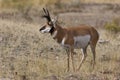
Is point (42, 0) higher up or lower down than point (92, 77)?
higher up

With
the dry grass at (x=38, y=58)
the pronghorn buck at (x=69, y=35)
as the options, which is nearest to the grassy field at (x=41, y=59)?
the dry grass at (x=38, y=58)

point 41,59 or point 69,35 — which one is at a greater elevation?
point 69,35

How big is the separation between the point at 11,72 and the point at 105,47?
477 centimetres

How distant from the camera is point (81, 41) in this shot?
40.3 ft

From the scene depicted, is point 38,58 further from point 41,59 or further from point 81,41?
point 81,41

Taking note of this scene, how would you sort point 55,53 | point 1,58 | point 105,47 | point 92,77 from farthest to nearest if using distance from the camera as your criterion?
point 105,47 → point 55,53 → point 1,58 → point 92,77

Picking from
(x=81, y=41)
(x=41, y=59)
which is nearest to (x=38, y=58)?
(x=41, y=59)

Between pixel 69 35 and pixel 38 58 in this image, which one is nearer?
pixel 69 35

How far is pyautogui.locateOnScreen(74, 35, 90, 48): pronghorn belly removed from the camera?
479 inches

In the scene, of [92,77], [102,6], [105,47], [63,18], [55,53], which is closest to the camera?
[92,77]

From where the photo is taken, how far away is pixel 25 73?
37.7 feet

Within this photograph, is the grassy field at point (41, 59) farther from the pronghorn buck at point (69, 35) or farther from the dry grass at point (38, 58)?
the pronghorn buck at point (69, 35)

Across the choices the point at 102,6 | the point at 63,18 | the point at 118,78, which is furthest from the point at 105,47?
the point at 102,6

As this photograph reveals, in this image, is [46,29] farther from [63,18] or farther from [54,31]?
[63,18]
